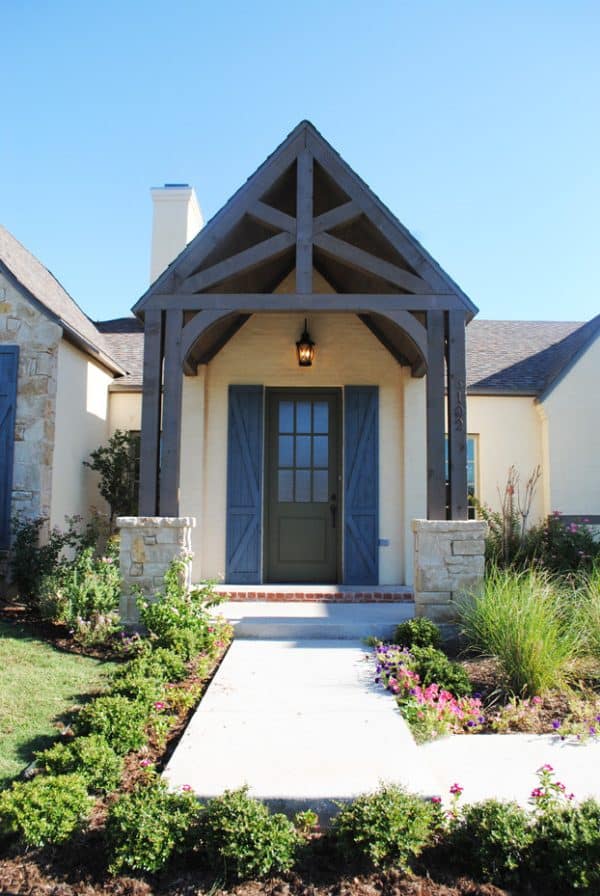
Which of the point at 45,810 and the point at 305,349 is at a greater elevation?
the point at 305,349

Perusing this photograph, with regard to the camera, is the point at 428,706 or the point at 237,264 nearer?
the point at 428,706

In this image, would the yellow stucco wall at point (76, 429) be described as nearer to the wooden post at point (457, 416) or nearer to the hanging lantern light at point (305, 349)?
the hanging lantern light at point (305, 349)

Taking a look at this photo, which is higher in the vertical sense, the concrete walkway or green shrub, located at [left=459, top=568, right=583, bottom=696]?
green shrub, located at [left=459, top=568, right=583, bottom=696]

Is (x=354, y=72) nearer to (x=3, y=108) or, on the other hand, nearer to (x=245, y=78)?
(x=245, y=78)

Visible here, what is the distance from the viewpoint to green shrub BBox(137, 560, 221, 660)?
4.84m

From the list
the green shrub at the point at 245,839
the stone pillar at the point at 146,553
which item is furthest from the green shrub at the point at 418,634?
the green shrub at the point at 245,839

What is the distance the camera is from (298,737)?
3.47 meters

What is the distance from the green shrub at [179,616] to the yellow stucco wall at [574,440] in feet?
17.7

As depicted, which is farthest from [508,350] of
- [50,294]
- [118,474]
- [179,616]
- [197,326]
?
[179,616]

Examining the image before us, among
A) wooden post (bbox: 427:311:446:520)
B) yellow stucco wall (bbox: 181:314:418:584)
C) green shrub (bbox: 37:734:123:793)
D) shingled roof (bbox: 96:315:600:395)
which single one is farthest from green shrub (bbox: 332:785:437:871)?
shingled roof (bbox: 96:315:600:395)

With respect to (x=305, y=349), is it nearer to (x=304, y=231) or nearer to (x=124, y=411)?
(x=304, y=231)

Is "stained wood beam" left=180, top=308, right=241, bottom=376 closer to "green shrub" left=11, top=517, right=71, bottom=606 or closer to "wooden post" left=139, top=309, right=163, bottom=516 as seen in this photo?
"wooden post" left=139, top=309, right=163, bottom=516

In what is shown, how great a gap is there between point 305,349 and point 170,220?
17.3 feet

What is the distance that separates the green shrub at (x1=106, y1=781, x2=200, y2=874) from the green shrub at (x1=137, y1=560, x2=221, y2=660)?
2122 millimetres
